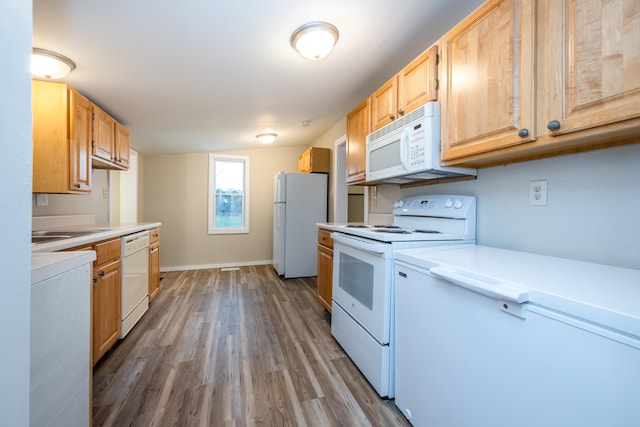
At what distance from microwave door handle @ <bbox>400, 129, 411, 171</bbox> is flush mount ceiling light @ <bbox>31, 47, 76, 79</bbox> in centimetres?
228

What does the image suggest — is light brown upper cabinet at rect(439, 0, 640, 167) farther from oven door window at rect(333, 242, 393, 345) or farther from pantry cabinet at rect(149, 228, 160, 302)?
pantry cabinet at rect(149, 228, 160, 302)

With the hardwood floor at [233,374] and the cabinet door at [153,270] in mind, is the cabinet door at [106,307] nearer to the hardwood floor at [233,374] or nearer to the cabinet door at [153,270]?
the hardwood floor at [233,374]

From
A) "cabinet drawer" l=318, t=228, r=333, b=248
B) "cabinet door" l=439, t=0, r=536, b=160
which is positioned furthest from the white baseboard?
"cabinet door" l=439, t=0, r=536, b=160

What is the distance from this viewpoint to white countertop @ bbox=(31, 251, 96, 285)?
0.78 meters

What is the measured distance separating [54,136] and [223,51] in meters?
1.40

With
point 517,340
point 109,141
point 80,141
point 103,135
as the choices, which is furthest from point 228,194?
point 517,340

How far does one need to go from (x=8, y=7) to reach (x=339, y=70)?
2089mm

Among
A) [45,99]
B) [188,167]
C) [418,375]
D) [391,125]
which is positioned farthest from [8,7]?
[188,167]

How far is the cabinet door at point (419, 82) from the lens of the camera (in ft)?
5.29

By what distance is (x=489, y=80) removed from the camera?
1.26 metres

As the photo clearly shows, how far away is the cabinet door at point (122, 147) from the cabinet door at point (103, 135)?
3.4 inches

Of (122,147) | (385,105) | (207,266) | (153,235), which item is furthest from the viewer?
(207,266)

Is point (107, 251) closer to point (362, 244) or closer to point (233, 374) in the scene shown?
point (233, 374)

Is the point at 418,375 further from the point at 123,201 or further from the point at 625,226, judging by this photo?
the point at 123,201
